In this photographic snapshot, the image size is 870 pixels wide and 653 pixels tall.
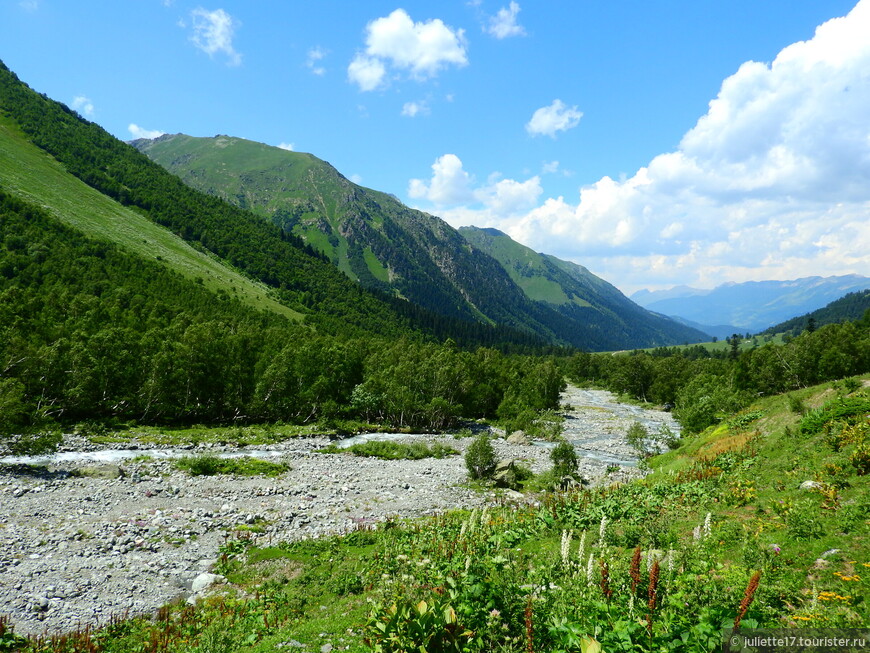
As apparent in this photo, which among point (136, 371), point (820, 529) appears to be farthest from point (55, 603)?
point (136, 371)

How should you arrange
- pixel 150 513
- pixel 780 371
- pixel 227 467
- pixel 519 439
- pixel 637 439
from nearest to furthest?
pixel 150 513, pixel 227 467, pixel 637 439, pixel 519 439, pixel 780 371

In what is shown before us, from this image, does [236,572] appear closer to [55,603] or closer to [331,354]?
[55,603]

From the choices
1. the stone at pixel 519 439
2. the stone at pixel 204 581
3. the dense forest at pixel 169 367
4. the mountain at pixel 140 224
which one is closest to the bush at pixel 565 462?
the stone at pixel 519 439

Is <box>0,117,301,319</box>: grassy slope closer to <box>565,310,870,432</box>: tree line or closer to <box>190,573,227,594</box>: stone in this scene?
<box>565,310,870,432</box>: tree line

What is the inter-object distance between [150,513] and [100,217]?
533ft

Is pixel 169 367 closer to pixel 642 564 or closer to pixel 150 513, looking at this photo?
pixel 150 513

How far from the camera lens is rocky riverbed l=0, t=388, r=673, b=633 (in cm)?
1593

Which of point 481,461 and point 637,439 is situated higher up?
point 481,461

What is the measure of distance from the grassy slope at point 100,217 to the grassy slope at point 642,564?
134 m

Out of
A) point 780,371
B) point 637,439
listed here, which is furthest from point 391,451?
point 780,371

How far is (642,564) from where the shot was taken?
10.3m

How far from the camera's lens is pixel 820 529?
458 inches

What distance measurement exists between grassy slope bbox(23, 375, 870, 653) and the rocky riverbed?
2870mm

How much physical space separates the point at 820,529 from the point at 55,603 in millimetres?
25979
